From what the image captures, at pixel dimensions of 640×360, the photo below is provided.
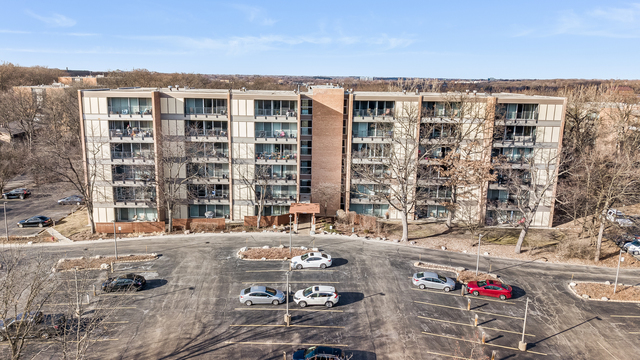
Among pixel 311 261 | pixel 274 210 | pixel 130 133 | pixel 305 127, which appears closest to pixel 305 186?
pixel 274 210

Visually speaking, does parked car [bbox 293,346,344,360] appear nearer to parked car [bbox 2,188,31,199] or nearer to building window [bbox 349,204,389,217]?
building window [bbox 349,204,389,217]

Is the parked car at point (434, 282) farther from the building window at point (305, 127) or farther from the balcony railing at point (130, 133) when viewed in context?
the balcony railing at point (130, 133)

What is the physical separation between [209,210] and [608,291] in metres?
48.8

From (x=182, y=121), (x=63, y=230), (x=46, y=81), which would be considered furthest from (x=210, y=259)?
(x=46, y=81)

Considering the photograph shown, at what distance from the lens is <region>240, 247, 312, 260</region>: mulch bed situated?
43.2m

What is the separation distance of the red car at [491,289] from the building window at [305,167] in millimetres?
29334

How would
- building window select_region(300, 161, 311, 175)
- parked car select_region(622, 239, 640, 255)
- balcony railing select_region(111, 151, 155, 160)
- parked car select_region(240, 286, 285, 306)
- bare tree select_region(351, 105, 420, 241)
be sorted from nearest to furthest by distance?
parked car select_region(240, 286, 285, 306), parked car select_region(622, 239, 640, 255), bare tree select_region(351, 105, 420, 241), balcony railing select_region(111, 151, 155, 160), building window select_region(300, 161, 311, 175)

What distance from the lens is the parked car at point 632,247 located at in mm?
46809

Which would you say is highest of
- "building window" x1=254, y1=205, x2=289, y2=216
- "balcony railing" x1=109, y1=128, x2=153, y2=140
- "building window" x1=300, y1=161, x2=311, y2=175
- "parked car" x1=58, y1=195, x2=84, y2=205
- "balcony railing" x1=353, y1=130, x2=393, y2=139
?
"balcony railing" x1=353, y1=130, x2=393, y2=139

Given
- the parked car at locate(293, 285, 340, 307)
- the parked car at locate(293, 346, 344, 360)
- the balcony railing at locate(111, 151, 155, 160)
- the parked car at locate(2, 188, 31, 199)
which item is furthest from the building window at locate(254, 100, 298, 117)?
the parked car at locate(2, 188, 31, 199)

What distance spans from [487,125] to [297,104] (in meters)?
26.6

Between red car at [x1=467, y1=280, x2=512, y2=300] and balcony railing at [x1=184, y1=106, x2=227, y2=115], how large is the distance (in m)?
38.6

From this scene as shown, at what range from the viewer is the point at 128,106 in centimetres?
5409

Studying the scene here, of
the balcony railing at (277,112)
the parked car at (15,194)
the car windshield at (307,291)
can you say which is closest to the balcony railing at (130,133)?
the balcony railing at (277,112)
